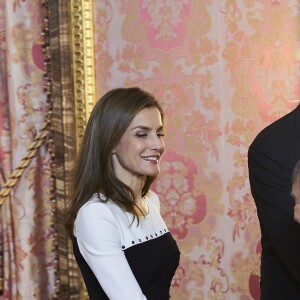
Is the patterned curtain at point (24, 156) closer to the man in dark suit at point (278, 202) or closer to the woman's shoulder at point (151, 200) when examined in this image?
the woman's shoulder at point (151, 200)

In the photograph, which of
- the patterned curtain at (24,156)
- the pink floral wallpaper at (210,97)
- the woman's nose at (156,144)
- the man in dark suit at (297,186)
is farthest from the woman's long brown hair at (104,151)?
the patterned curtain at (24,156)

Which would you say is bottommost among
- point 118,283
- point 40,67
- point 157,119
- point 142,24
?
point 118,283

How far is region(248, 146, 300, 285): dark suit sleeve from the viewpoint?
1.38m

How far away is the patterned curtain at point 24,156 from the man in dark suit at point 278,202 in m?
1.91

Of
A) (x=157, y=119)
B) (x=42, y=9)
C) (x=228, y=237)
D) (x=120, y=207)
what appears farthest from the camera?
(x=42, y=9)

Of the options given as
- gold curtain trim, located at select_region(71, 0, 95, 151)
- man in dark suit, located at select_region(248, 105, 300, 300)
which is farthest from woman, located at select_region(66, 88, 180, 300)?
gold curtain trim, located at select_region(71, 0, 95, 151)

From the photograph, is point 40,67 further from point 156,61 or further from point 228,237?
point 228,237

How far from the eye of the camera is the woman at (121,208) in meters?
1.59

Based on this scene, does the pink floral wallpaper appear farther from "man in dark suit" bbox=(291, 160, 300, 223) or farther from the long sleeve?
"man in dark suit" bbox=(291, 160, 300, 223)

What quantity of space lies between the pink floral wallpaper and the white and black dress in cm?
115

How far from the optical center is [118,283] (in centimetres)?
155

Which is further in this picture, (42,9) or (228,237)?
(42,9)

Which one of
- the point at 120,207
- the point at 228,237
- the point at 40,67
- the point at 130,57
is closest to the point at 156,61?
the point at 130,57

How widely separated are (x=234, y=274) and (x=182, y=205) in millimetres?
425
